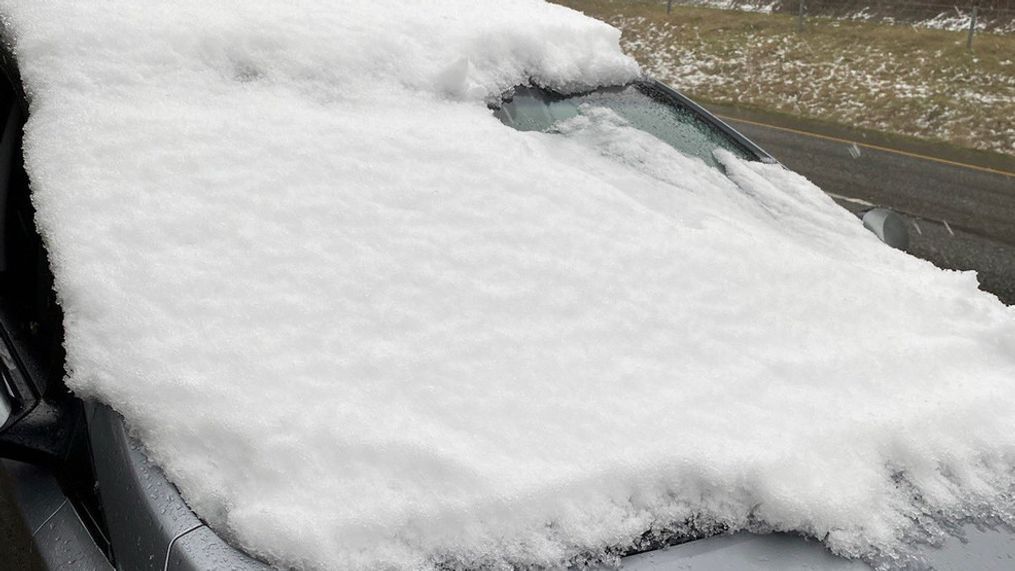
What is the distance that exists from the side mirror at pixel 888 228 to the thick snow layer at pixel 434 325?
0.48 m

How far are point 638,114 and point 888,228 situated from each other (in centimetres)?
80

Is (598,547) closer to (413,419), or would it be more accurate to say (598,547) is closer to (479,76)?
(413,419)

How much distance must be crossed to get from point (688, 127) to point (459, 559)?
6.37ft

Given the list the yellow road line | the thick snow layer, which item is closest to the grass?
the yellow road line

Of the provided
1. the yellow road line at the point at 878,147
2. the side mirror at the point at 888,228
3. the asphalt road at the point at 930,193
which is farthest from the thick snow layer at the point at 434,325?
the yellow road line at the point at 878,147

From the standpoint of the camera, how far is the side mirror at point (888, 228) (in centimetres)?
252

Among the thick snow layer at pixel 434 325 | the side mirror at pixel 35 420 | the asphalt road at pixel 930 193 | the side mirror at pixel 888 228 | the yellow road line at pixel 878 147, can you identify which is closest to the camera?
the thick snow layer at pixel 434 325

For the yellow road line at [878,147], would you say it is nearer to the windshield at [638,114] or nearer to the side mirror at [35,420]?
the windshield at [638,114]

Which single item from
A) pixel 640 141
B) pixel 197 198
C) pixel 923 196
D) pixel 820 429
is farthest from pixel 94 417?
pixel 923 196

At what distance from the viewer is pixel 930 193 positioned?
8.52 m

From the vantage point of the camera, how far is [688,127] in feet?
8.90

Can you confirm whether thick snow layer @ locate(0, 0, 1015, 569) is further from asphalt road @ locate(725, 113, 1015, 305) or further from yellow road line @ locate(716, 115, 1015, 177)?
yellow road line @ locate(716, 115, 1015, 177)

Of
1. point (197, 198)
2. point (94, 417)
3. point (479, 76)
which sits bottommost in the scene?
point (94, 417)

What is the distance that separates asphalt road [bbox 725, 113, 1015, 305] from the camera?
6430 millimetres
